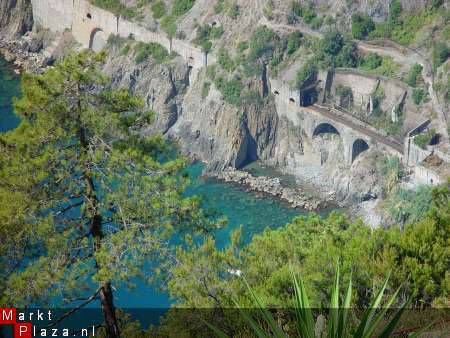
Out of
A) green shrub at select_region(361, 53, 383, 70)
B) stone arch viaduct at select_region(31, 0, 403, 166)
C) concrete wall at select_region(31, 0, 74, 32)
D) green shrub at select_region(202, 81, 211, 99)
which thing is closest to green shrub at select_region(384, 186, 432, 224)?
stone arch viaduct at select_region(31, 0, 403, 166)

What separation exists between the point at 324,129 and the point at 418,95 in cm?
689

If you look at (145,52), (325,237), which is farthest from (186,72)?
(325,237)

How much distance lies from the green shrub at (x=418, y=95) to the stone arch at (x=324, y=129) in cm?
554

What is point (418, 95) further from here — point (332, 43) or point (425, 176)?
point (332, 43)

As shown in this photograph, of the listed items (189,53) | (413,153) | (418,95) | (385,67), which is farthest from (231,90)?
(413,153)

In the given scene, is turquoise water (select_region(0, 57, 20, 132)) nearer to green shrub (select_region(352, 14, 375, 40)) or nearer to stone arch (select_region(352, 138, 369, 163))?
stone arch (select_region(352, 138, 369, 163))

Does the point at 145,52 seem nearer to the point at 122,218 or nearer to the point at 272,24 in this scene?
the point at 272,24

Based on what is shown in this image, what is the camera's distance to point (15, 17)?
8556 cm

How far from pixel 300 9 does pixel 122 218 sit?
49933mm

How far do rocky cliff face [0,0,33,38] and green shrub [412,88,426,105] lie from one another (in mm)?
40571

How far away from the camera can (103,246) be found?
58.5 ft

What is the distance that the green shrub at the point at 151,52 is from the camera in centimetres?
7012

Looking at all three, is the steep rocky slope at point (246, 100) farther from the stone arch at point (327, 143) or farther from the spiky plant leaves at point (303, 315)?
A: the spiky plant leaves at point (303, 315)

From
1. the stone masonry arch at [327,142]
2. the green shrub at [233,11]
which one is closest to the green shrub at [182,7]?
the green shrub at [233,11]
